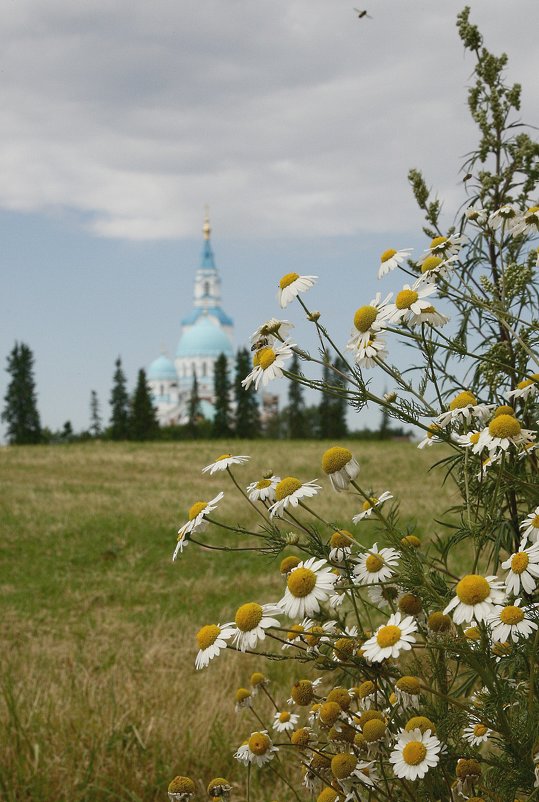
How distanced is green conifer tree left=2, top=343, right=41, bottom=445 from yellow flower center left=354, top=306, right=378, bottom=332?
60.8 m

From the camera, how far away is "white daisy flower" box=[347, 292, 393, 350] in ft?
6.19

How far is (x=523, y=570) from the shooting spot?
1603mm

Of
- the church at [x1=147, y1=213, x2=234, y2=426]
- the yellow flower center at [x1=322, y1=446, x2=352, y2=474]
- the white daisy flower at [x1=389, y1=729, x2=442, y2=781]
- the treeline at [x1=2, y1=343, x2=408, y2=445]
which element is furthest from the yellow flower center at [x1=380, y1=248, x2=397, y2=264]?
the church at [x1=147, y1=213, x2=234, y2=426]

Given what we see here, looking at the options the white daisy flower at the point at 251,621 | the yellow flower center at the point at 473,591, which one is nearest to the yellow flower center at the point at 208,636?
the white daisy flower at the point at 251,621

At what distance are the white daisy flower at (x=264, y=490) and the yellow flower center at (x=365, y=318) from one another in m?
0.46

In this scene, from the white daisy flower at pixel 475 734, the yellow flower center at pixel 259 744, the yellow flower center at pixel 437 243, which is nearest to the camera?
the white daisy flower at pixel 475 734

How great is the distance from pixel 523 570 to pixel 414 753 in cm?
44

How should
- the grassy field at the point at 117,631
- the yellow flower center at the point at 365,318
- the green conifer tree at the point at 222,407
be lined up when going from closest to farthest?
the yellow flower center at the point at 365,318, the grassy field at the point at 117,631, the green conifer tree at the point at 222,407

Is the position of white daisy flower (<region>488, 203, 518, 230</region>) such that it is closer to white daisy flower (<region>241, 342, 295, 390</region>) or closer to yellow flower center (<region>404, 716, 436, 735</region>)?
white daisy flower (<region>241, 342, 295, 390</region>)

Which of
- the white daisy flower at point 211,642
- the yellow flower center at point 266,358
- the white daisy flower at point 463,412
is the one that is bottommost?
the white daisy flower at point 211,642

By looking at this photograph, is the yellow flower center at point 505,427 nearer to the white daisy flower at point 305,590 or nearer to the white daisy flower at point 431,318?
the white daisy flower at point 431,318

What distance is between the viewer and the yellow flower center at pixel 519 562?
161 cm

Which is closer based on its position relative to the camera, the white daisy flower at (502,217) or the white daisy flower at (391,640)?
the white daisy flower at (391,640)

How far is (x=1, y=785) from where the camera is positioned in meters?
3.35
